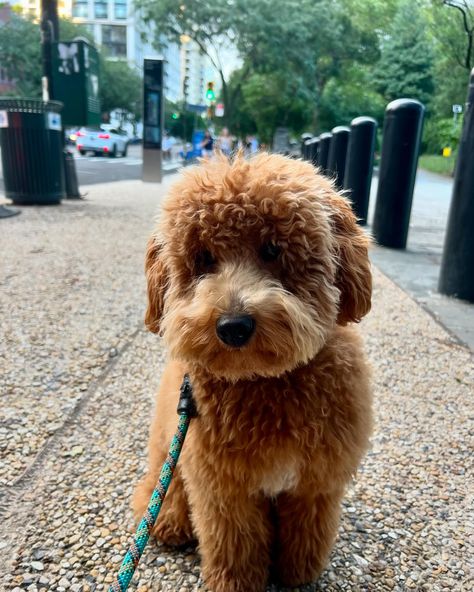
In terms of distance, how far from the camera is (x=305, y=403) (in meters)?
1.67

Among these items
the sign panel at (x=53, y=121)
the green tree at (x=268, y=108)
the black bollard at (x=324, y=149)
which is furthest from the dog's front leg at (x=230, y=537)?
the green tree at (x=268, y=108)

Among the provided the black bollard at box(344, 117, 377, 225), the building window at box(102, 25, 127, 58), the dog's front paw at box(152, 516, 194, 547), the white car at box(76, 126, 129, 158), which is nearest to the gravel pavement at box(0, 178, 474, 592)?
the dog's front paw at box(152, 516, 194, 547)

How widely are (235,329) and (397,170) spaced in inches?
251

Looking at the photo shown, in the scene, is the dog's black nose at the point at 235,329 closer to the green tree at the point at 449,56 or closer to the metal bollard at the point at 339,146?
the metal bollard at the point at 339,146

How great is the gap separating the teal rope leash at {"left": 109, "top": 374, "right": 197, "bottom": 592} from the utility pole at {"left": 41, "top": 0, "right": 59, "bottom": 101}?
1044 centimetres

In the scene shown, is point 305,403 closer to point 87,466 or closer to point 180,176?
point 180,176

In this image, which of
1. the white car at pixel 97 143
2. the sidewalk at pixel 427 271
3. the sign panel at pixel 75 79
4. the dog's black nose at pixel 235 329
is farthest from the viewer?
the white car at pixel 97 143

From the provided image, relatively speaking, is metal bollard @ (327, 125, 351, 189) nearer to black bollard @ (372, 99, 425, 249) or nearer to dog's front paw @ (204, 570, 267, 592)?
black bollard @ (372, 99, 425, 249)

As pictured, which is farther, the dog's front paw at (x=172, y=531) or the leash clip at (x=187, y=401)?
the dog's front paw at (x=172, y=531)

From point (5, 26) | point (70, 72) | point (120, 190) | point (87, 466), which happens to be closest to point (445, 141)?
point (120, 190)

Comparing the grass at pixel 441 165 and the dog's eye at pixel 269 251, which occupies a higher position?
the dog's eye at pixel 269 251

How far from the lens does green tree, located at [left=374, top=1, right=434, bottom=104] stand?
114 ft

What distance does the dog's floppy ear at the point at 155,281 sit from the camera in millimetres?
1813

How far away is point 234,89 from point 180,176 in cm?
3755
